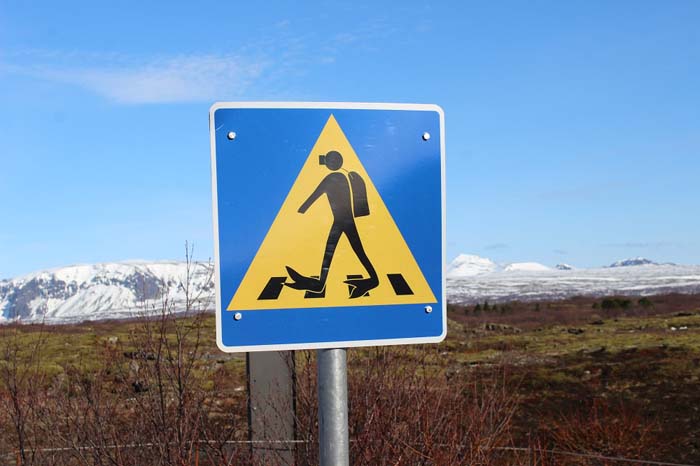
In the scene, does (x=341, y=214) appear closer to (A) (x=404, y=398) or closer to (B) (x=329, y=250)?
(B) (x=329, y=250)

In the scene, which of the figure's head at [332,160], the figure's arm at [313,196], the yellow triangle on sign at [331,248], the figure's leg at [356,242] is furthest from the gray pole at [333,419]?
the figure's head at [332,160]

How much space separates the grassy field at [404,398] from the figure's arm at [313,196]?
83.3 inches

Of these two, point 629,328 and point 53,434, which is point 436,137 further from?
point 629,328

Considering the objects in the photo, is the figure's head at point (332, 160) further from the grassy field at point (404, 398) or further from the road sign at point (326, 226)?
the grassy field at point (404, 398)

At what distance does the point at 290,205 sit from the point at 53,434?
5354 mm

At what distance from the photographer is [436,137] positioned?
99.7 inches

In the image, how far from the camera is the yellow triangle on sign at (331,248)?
2332mm

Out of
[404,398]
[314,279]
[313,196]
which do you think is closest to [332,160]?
[313,196]

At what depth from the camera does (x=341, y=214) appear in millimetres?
2377

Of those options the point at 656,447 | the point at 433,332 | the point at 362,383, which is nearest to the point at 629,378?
the point at 656,447

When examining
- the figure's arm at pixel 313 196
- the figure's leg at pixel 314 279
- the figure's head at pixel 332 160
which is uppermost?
the figure's head at pixel 332 160

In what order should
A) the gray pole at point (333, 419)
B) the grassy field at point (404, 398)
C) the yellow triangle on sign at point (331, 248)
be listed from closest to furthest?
1. the gray pole at point (333, 419)
2. the yellow triangle on sign at point (331, 248)
3. the grassy field at point (404, 398)

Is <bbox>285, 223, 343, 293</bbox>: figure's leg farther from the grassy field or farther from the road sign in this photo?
the grassy field

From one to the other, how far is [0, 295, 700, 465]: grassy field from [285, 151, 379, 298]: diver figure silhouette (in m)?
1.95
